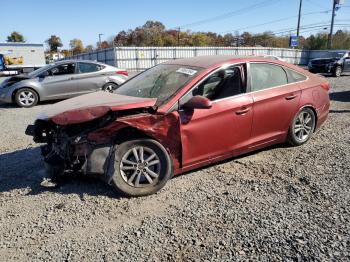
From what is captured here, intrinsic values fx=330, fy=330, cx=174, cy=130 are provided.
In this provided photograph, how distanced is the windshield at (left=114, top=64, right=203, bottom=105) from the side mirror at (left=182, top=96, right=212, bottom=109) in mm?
285

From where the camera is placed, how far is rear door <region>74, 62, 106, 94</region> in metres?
11.0

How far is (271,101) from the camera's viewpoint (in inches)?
188

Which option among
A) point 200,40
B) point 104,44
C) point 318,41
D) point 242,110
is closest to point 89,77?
point 242,110

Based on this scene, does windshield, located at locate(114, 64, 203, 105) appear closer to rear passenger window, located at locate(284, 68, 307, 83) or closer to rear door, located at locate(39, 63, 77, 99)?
rear passenger window, located at locate(284, 68, 307, 83)

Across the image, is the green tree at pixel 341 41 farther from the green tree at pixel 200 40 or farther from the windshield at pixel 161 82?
the windshield at pixel 161 82

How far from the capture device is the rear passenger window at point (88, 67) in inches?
441

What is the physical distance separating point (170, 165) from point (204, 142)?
549 millimetres

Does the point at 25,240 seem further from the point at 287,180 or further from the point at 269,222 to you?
the point at 287,180

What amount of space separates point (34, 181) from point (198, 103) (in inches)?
95.7

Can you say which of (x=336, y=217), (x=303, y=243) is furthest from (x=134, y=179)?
(x=336, y=217)

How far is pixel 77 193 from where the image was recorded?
4.02 metres

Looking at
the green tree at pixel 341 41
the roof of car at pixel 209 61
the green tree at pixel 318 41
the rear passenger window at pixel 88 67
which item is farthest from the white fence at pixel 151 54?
the roof of car at pixel 209 61

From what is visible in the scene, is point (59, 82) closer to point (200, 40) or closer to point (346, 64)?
point (346, 64)

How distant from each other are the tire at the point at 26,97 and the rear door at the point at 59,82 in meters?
0.37
